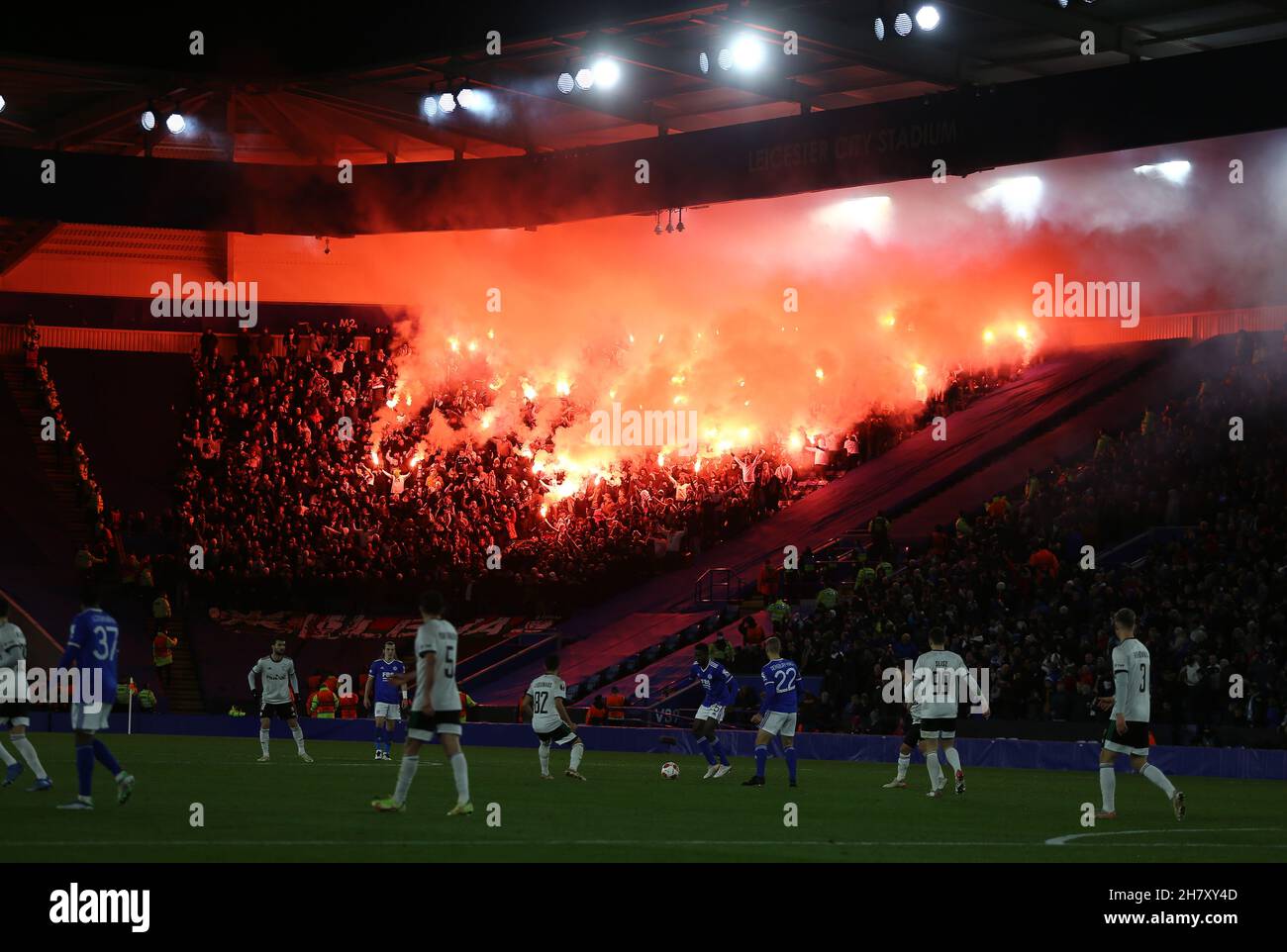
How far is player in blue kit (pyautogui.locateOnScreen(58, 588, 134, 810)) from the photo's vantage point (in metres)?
16.0

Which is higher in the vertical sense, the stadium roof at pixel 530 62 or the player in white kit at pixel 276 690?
the stadium roof at pixel 530 62

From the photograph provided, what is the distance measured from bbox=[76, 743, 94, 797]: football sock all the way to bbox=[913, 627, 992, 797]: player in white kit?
981 cm

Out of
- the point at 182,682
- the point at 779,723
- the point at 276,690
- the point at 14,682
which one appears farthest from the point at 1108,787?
the point at 182,682

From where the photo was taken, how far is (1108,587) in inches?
1213

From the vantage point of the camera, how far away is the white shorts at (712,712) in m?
25.5

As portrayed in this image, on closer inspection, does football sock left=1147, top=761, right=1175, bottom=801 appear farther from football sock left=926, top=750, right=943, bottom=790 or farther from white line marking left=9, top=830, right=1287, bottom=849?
football sock left=926, top=750, right=943, bottom=790

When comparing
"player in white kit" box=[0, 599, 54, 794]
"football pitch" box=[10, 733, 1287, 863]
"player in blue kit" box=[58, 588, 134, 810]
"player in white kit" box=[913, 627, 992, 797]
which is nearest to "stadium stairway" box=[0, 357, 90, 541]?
"football pitch" box=[10, 733, 1287, 863]

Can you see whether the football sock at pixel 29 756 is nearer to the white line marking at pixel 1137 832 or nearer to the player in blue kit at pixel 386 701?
the white line marking at pixel 1137 832

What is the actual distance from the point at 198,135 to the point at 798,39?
748 inches

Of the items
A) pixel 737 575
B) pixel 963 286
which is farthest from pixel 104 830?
pixel 963 286

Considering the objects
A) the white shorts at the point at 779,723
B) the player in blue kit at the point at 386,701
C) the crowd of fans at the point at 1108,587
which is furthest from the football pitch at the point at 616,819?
the player in blue kit at the point at 386,701

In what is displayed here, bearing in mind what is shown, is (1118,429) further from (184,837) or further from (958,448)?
(184,837)

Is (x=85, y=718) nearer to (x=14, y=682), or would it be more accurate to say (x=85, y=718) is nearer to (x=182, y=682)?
(x=14, y=682)

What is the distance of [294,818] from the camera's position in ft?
52.1
